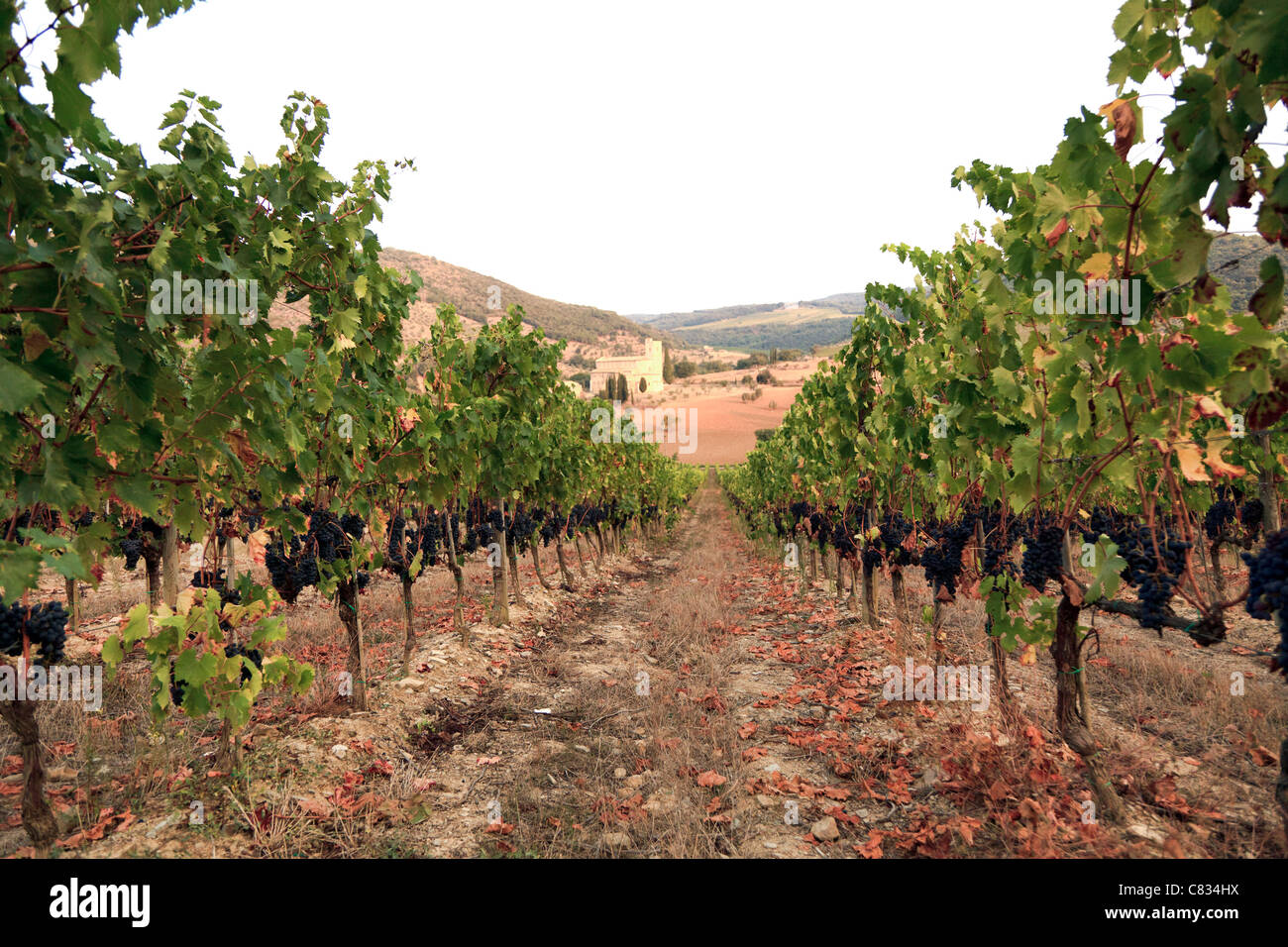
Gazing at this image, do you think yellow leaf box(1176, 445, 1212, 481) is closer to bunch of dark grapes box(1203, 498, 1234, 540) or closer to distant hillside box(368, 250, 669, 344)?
bunch of dark grapes box(1203, 498, 1234, 540)

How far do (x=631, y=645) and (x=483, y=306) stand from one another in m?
95.6

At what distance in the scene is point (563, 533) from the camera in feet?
55.6

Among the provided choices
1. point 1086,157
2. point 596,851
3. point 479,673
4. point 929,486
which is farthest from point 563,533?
point 1086,157

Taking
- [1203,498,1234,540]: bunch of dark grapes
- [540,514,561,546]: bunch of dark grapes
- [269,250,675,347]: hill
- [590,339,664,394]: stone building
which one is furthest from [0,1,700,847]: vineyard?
[590,339,664,394]: stone building

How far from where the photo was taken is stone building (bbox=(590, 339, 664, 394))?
9725 centimetres

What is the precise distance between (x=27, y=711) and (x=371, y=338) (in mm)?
4135

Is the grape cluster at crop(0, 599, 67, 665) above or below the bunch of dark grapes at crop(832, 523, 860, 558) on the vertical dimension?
above

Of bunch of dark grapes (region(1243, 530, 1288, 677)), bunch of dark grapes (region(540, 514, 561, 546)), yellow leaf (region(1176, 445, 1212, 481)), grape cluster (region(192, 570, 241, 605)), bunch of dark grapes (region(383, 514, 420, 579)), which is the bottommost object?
bunch of dark grapes (region(540, 514, 561, 546))

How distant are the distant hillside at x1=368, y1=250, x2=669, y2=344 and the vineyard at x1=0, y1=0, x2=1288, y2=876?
3166 inches

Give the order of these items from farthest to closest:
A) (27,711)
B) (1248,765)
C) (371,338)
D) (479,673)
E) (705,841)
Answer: (479,673)
(371,338)
(1248,765)
(705,841)
(27,711)

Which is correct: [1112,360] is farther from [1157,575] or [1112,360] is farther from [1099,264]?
[1157,575]

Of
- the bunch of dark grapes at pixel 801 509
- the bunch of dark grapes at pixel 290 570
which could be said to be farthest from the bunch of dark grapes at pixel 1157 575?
the bunch of dark grapes at pixel 801 509

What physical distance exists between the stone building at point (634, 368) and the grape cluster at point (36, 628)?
85.6 meters
